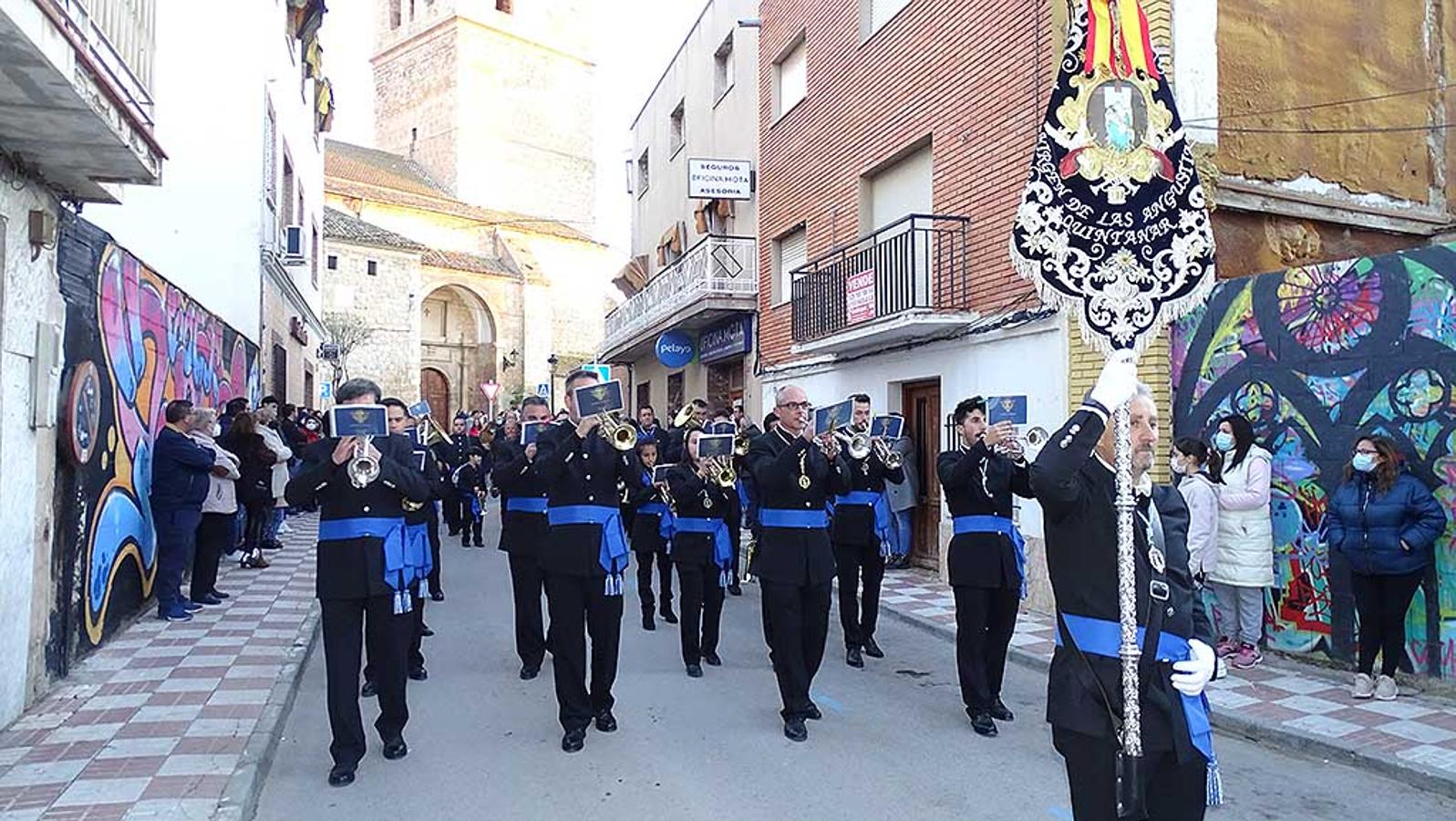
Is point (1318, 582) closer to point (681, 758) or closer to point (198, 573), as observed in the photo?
point (681, 758)

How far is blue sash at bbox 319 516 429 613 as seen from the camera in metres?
5.44

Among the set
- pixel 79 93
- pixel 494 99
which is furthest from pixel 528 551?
pixel 494 99

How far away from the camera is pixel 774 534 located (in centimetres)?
649

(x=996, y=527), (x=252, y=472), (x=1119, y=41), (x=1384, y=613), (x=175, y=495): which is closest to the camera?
(x=1119, y=41)

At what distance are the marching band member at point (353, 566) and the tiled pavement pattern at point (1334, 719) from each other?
4915 millimetres

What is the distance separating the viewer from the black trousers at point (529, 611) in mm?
7660

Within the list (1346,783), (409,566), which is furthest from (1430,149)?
(409,566)

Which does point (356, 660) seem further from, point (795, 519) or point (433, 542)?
point (433, 542)

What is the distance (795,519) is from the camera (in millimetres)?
6500

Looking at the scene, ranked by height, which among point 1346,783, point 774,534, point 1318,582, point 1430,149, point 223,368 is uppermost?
point 1430,149

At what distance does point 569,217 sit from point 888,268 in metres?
46.2

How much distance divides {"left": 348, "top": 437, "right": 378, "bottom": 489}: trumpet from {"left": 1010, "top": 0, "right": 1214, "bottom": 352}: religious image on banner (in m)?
3.22

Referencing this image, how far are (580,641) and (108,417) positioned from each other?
4382mm

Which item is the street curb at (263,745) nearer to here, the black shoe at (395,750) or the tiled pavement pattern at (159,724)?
the tiled pavement pattern at (159,724)
